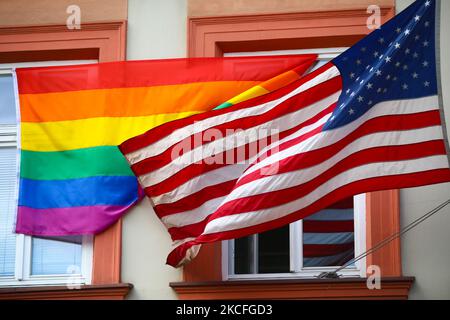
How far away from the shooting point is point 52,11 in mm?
12258

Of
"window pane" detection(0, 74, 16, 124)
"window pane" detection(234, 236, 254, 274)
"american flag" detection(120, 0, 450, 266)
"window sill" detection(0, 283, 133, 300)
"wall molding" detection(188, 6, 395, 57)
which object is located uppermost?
"wall molding" detection(188, 6, 395, 57)

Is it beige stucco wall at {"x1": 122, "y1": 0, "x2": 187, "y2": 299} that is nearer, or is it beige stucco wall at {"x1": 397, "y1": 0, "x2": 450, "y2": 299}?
beige stucco wall at {"x1": 397, "y1": 0, "x2": 450, "y2": 299}

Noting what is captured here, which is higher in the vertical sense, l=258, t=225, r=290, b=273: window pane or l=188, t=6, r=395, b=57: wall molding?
l=188, t=6, r=395, b=57: wall molding

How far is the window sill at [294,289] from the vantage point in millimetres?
11172

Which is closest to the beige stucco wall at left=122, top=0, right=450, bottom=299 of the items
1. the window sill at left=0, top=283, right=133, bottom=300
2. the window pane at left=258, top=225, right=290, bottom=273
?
the window sill at left=0, top=283, right=133, bottom=300

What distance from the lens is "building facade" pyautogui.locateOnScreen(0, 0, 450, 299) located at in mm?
11297

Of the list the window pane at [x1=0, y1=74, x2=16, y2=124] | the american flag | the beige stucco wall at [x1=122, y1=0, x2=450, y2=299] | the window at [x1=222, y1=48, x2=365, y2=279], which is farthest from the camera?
the window pane at [x1=0, y1=74, x2=16, y2=124]

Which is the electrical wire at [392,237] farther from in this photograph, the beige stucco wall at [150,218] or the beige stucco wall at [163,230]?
the beige stucco wall at [150,218]

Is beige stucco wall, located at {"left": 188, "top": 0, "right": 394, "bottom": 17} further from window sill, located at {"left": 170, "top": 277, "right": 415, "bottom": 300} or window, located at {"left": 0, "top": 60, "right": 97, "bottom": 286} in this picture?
window sill, located at {"left": 170, "top": 277, "right": 415, "bottom": 300}

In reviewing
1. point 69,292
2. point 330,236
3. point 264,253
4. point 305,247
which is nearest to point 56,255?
point 69,292

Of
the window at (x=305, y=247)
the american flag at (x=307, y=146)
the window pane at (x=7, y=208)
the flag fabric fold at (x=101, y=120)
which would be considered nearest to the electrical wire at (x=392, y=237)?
the window at (x=305, y=247)

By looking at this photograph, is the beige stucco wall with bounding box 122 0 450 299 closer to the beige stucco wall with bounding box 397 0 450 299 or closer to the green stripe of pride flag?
the beige stucco wall with bounding box 397 0 450 299

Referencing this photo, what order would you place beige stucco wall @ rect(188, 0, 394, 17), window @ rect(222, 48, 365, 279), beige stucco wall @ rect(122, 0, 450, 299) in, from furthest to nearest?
beige stucco wall @ rect(188, 0, 394, 17)
window @ rect(222, 48, 365, 279)
beige stucco wall @ rect(122, 0, 450, 299)

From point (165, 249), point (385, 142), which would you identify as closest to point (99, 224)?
point (165, 249)
